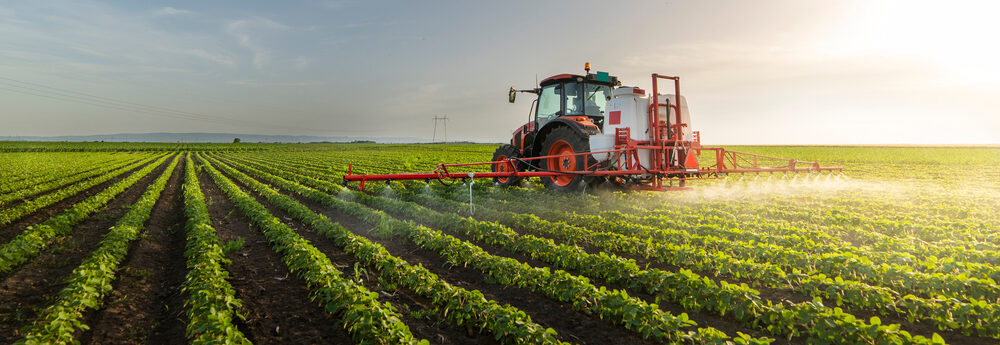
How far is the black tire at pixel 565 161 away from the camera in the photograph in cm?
971

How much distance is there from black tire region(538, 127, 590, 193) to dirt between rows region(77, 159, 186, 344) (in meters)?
7.38

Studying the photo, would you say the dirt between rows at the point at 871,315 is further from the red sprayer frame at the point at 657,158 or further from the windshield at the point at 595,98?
the windshield at the point at 595,98

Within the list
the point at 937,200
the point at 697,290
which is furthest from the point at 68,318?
the point at 937,200

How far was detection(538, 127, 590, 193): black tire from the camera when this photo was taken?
9711mm

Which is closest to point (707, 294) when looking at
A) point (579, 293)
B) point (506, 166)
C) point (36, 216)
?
point (579, 293)

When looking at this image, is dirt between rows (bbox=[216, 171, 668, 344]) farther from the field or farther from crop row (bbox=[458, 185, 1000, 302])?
crop row (bbox=[458, 185, 1000, 302])

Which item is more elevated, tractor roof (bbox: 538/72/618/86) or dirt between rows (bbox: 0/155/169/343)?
tractor roof (bbox: 538/72/618/86)

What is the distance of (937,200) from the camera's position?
10.0m

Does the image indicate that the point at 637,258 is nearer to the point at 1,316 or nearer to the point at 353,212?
the point at 353,212

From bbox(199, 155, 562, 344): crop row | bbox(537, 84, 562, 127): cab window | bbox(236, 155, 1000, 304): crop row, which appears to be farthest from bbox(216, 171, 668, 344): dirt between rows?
bbox(537, 84, 562, 127): cab window

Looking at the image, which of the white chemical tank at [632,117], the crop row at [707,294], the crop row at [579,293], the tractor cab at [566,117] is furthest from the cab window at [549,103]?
the crop row at [579,293]

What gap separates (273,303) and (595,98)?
8.62 metres

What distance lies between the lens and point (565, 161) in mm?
10609

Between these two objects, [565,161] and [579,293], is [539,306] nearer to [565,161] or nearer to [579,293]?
[579,293]
